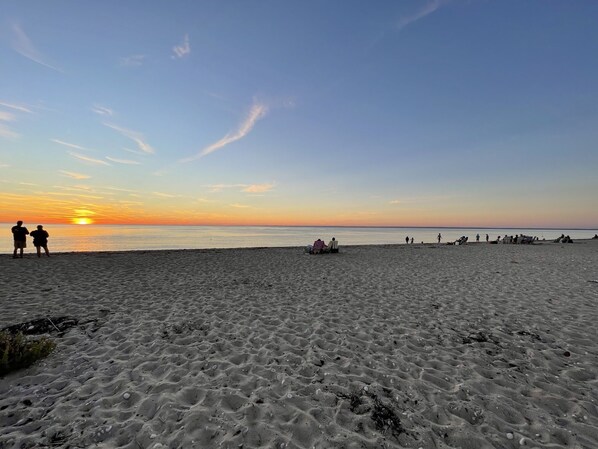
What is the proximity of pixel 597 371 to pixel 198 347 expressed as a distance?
735cm

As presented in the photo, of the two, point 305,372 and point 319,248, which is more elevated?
point 319,248

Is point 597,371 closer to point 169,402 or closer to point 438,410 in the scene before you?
point 438,410

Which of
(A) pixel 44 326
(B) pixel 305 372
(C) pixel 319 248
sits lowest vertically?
(B) pixel 305 372

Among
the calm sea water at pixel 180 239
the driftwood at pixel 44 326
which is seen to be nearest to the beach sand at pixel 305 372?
the driftwood at pixel 44 326

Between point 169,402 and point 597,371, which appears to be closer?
point 169,402

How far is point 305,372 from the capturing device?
4.86 metres

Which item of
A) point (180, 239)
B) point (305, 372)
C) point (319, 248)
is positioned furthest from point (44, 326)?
point (180, 239)

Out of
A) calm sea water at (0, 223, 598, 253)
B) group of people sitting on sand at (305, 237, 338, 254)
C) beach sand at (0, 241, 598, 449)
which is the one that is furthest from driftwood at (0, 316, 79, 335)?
calm sea water at (0, 223, 598, 253)

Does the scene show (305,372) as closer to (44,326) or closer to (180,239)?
(44,326)

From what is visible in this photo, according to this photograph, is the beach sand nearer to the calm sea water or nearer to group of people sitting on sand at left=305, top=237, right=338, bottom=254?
group of people sitting on sand at left=305, top=237, right=338, bottom=254

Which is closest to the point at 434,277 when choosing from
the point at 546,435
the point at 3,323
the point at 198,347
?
the point at 546,435

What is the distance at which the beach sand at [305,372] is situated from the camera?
349 centimetres

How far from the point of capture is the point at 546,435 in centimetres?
352

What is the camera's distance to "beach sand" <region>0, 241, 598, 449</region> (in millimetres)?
3494
